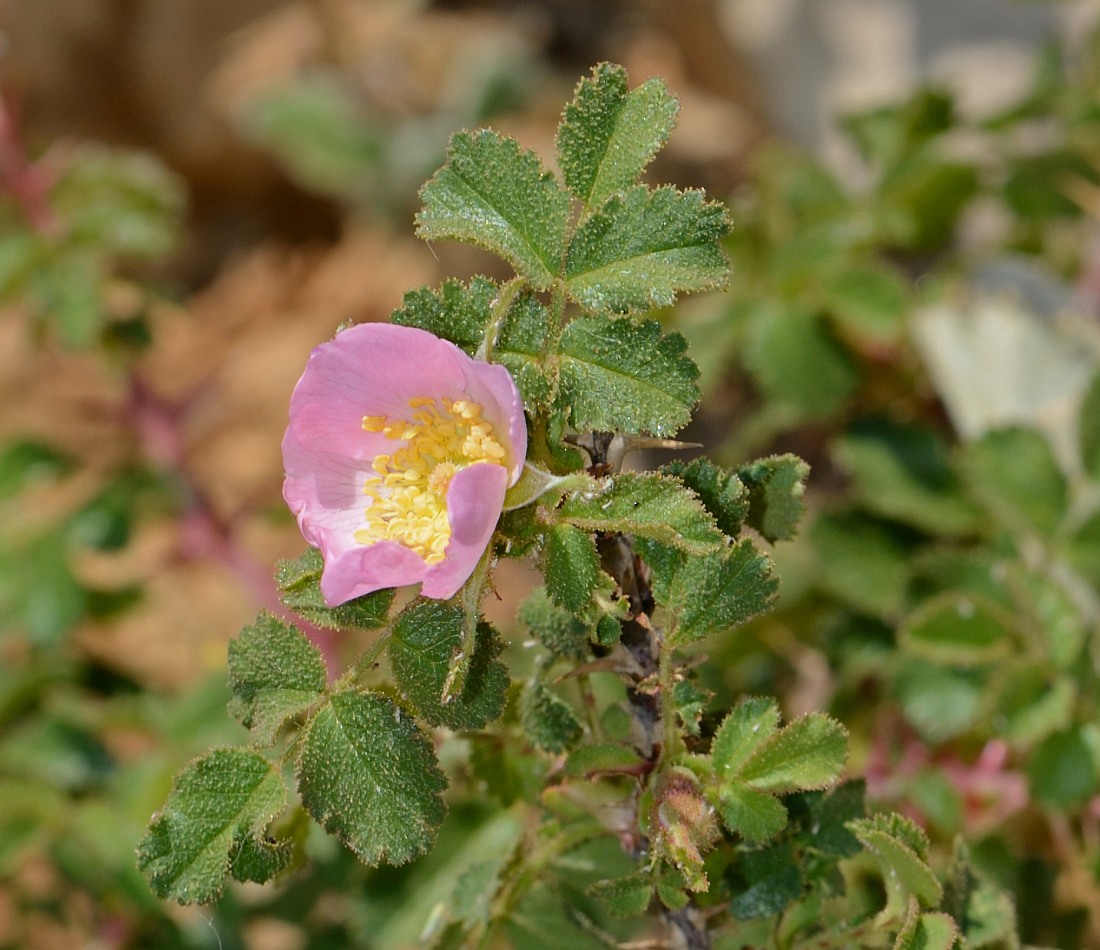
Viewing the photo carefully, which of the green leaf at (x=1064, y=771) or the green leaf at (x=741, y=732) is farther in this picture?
the green leaf at (x=1064, y=771)

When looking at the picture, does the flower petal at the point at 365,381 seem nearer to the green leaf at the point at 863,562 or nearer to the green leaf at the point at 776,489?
the green leaf at the point at 776,489

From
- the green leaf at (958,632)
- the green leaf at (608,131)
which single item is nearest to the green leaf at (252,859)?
the green leaf at (608,131)

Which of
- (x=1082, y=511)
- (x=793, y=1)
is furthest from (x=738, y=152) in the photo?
(x=1082, y=511)

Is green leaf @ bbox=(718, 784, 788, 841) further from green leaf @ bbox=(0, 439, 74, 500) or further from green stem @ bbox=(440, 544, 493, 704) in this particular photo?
green leaf @ bbox=(0, 439, 74, 500)

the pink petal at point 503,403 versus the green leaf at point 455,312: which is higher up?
the green leaf at point 455,312

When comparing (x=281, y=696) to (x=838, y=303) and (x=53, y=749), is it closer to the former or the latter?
(x=53, y=749)
